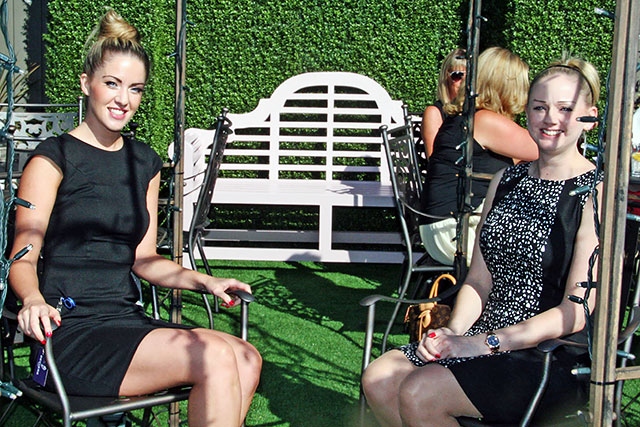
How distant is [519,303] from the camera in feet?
8.14

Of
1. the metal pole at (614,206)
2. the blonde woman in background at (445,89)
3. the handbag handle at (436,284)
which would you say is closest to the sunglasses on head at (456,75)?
the blonde woman in background at (445,89)

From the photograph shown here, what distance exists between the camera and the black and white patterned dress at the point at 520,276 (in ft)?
7.28

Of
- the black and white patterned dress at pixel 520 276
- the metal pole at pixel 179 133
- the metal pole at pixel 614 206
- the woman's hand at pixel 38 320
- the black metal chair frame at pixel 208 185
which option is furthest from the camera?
the black metal chair frame at pixel 208 185

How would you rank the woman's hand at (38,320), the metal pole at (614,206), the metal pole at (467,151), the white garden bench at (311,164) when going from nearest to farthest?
the metal pole at (614,206)
the woman's hand at (38,320)
the metal pole at (467,151)
the white garden bench at (311,164)

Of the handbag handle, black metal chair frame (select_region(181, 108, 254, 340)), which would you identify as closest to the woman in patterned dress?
the handbag handle

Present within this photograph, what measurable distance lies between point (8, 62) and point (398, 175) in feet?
8.75

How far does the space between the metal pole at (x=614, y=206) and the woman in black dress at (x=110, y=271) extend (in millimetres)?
1034

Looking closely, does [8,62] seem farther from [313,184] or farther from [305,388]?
[313,184]

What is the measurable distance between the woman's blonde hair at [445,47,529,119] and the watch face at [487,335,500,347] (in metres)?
1.82

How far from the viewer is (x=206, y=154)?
6.41 meters

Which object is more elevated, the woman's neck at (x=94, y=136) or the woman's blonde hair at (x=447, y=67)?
the woman's blonde hair at (x=447, y=67)

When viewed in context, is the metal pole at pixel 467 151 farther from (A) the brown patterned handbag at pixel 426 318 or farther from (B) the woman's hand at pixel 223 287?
(B) the woman's hand at pixel 223 287

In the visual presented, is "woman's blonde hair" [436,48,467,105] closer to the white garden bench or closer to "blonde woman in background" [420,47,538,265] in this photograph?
"blonde woman in background" [420,47,538,265]

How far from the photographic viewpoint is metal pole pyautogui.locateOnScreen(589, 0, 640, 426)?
161cm
